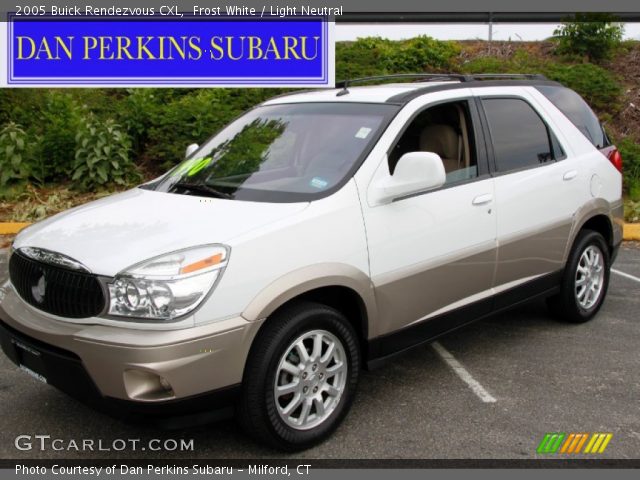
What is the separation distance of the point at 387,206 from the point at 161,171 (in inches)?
288

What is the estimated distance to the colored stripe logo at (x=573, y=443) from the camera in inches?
134

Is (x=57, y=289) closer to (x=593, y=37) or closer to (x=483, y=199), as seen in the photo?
(x=483, y=199)

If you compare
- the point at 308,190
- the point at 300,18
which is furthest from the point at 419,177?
the point at 300,18

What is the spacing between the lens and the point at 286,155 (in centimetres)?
405

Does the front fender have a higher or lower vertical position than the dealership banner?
lower

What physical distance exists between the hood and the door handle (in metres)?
1.31

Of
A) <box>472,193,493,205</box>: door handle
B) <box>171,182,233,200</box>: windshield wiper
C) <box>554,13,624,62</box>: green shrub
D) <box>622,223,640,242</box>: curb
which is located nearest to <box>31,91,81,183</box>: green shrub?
<box>171,182,233,200</box>: windshield wiper

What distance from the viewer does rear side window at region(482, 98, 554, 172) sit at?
14.8 feet

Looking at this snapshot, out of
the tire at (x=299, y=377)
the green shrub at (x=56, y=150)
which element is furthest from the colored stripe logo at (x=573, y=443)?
the green shrub at (x=56, y=150)

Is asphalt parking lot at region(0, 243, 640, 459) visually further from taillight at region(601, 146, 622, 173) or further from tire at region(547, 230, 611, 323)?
taillight at region(601, 146, 622, 173)

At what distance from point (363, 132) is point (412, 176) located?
459 mm

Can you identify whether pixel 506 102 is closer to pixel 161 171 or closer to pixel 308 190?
pixel 308 190

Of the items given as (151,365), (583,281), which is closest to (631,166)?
(583,281)

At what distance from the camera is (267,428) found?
321 cm
